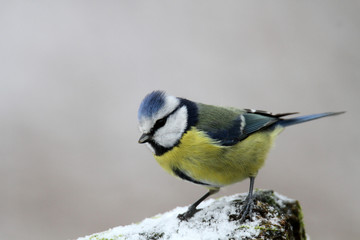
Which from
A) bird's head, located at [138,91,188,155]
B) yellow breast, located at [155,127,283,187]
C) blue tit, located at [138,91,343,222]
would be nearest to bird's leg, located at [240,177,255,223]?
blue tit, located at [138,91,343,222]

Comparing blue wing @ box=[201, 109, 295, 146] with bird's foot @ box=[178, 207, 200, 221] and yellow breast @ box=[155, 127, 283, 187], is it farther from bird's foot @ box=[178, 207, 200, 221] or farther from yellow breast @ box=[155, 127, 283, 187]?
bird's foot @ box=[178, 207, 200, 221]

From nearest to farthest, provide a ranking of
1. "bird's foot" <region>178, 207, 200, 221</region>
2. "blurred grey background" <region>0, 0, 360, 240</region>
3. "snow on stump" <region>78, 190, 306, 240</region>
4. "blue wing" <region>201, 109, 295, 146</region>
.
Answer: "snow on stump" <region>78, 190, 306, 240</region>, "bird's foot" <region>178, 207, 200, 221</region>, "blue wing" <region>201, 109, 295, 146</region>, "blurred grey background" <region>0, 0, 360, 240</region>

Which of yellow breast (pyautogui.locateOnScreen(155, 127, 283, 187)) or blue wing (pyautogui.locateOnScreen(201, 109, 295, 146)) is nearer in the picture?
yellow breast (pyautogui.locateOnScreen(155, 127, 283, 187))

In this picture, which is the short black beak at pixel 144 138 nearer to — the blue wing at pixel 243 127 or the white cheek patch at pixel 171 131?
the white cheek patch at pixel 171 131

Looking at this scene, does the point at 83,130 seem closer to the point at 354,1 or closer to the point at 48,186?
the point at 48,186

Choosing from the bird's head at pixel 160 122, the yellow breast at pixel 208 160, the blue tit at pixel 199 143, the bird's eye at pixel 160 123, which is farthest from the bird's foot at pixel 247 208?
the bird's eye at pixel 160 123

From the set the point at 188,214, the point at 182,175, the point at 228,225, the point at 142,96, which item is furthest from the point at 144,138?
the point at 142,96

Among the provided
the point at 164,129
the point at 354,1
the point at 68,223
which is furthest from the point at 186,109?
the point at 354,1

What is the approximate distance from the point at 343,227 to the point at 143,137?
106 inches

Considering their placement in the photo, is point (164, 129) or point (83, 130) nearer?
point (164, 129)

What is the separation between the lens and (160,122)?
2270 millimetres

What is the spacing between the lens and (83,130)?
15.0ft

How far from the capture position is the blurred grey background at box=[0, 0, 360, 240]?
4020 millimetres

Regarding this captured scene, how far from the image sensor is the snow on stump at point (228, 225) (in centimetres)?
194
